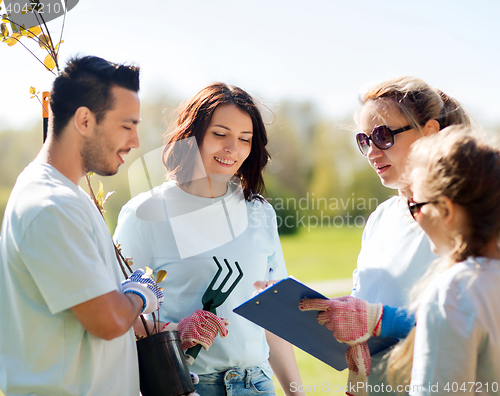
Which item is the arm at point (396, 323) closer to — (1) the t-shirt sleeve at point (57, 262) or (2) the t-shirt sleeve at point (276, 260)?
(2) the t-shirt sleeve at point (276, 260)

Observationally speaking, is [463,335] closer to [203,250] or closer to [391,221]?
[391,221]

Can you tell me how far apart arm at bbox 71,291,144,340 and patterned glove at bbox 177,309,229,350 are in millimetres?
394

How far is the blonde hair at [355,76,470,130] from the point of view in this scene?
1.92 m

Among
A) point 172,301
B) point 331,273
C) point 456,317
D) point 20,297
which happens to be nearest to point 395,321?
point 456,317

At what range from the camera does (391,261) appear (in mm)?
1811

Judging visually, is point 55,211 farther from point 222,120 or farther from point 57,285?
point 222,120

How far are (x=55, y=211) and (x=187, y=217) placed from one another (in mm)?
940

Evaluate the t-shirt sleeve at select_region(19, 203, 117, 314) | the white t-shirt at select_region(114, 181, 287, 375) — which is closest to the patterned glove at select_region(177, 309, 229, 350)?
the white t-shirt at select_region(114, 181, 287, 375)

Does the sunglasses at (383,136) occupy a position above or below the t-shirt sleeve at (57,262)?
above

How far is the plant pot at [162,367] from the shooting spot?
150 centimetres

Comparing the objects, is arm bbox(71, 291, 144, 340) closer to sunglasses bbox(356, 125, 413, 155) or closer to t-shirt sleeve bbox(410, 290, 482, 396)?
t-shirt sleeve bbox(410, 290, 482, 396)

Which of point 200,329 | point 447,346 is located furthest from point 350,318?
point 200,329

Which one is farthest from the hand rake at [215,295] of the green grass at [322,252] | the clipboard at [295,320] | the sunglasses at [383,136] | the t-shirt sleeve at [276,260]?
the green grass at [322,252]

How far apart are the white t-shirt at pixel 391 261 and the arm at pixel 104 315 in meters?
0.99
